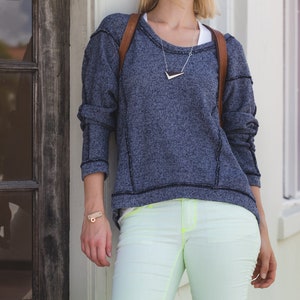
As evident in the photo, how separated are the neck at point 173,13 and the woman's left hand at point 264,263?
0.75 m

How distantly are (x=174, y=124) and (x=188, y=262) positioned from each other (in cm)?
43

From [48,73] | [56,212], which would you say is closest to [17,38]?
[48,73]

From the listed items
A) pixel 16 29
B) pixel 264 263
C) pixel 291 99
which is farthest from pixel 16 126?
pixel 291 99

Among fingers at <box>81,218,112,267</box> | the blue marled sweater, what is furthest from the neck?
fingers at <box>81,218,112,267</box>

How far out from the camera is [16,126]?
281cm

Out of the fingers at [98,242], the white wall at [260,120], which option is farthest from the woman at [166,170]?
the white wall at [260,120]

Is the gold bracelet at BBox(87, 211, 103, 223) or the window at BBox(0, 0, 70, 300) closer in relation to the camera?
the gold bracelet at BBox(87, 211, 103, 223)

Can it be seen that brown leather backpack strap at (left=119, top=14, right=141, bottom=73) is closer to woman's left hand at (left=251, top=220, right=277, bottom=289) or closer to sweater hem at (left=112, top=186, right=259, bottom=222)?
sweater hem at (left=112, top=186, right=259, bottom=222)

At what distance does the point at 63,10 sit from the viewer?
112 inches

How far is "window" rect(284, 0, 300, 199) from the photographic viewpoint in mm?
4758

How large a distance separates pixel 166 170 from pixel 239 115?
396mm

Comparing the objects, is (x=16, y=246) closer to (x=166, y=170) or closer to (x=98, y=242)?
(x=98, y=242)

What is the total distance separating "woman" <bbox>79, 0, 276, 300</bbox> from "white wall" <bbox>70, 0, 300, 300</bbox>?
0.89 feet

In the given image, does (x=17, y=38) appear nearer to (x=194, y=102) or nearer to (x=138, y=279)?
(x=194, y=102)
